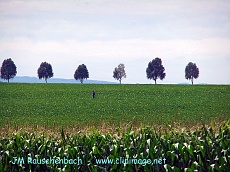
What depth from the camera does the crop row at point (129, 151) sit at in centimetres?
659

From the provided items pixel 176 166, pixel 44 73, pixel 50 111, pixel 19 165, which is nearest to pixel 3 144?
pixel 19 165

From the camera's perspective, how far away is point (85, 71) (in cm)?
8494

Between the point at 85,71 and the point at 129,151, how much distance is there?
258 ft

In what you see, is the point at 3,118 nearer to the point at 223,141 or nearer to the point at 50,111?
the point at 50,111

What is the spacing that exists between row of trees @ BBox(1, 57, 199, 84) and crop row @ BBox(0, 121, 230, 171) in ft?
111

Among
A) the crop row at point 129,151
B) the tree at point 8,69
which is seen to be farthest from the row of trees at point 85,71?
the crop row at point 129,151

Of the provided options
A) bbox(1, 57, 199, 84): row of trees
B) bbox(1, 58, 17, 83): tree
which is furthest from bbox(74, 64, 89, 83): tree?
bbox(1, 58, 17, 83): tree

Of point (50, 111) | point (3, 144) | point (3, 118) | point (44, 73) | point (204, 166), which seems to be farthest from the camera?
point (44, 73)

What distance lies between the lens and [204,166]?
6582 mm

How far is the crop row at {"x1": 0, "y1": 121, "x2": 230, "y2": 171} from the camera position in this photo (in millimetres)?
6590

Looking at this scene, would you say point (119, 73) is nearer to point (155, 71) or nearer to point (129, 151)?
point (155, 71)

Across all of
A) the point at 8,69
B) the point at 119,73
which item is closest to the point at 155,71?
the point at 119,73

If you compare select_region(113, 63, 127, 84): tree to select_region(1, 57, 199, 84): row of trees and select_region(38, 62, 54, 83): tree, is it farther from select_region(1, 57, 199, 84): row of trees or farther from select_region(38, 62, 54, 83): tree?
select_region(38, 62, 54, 83): tree

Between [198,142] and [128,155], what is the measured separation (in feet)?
4.75
